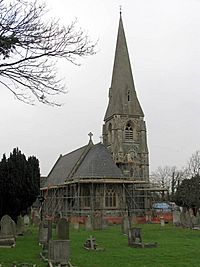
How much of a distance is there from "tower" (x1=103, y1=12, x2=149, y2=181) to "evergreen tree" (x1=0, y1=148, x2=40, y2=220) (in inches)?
1228

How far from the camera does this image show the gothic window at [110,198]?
4206cm

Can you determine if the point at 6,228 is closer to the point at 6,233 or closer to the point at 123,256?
the point at 6,233

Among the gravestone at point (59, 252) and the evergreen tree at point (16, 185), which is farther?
the evergreen tree at point (16, 185)

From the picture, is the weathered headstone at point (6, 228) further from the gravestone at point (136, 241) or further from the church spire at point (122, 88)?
the church spire at point (122, 88)

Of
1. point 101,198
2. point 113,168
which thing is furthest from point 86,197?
point 113,168

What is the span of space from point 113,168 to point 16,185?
910 inches

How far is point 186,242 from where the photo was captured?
62.6 feet

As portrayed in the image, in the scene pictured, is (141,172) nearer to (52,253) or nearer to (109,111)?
(109,111)

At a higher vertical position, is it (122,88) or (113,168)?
(122,88)

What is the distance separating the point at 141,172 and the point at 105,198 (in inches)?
601

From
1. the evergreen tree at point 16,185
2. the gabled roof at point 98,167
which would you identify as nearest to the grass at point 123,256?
the evergreen tree at point 16,185

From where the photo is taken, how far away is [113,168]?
4416 cm

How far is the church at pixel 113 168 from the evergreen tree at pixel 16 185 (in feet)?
56.6

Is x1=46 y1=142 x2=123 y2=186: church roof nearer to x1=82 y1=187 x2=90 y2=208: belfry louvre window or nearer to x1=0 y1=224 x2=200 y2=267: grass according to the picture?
x1=82 y1=187 x2=90 y2=208: belfry louvre window
